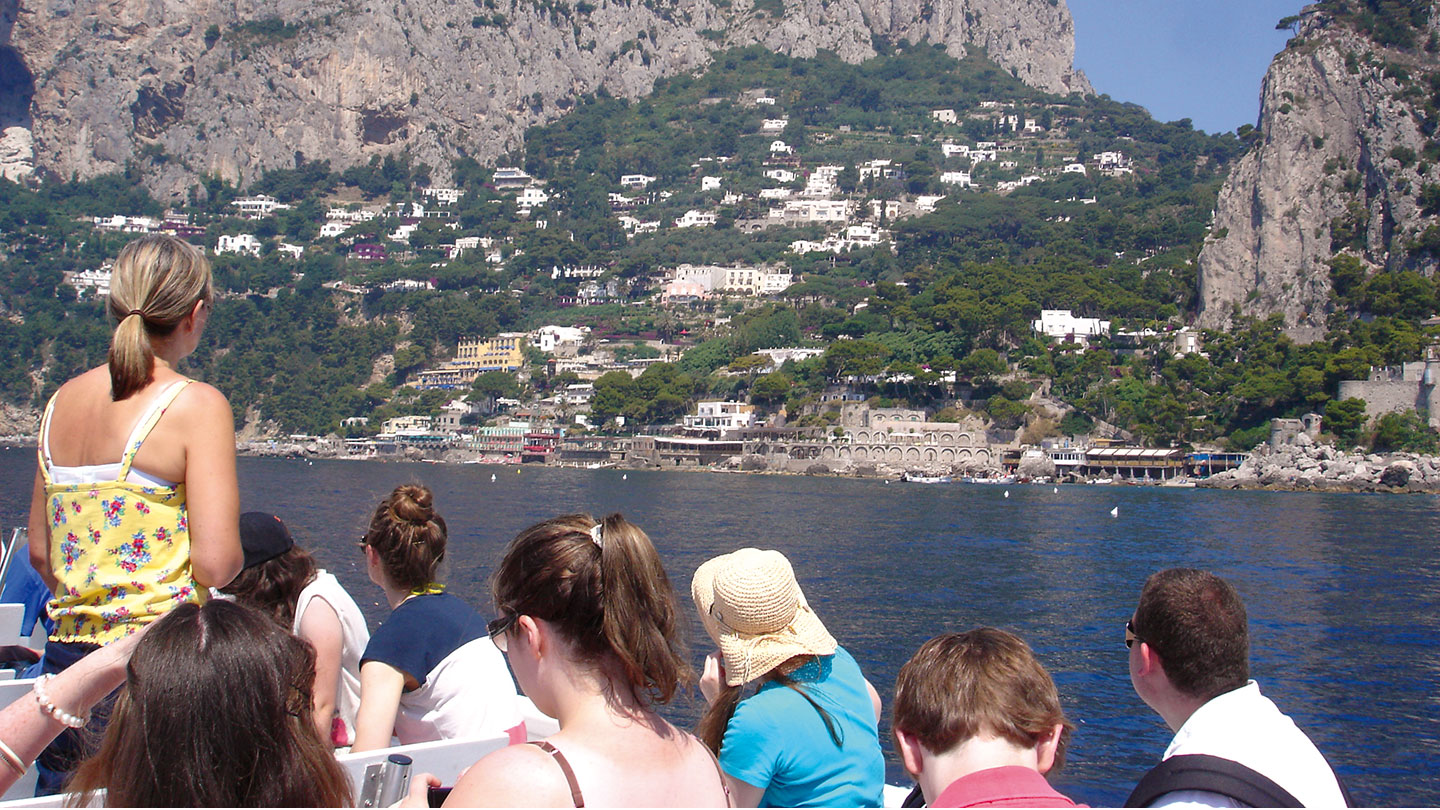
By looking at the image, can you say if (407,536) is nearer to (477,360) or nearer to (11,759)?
(11,759)

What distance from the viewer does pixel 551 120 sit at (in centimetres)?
13125

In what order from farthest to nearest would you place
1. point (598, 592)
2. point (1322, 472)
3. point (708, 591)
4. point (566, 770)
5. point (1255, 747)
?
point (1322, 472)
point (708, 591)
point (1255, 747)
point (598, 592)
point (566, 770)

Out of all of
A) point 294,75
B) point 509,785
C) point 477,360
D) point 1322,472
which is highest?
Result: point 294,75

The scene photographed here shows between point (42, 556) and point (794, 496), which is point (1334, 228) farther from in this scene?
point (42, 556)

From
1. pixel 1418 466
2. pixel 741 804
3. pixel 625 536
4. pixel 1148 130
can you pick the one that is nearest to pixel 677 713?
pixel 741 804

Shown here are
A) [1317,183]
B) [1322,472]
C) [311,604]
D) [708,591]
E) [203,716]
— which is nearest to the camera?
[203,716]

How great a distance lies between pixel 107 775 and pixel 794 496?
42.7 metres

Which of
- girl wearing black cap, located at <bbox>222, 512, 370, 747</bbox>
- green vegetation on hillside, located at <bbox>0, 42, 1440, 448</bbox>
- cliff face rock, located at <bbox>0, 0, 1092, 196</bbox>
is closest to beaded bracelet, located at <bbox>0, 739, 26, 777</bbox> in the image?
girl wearing black cap, located at <bbox>222, 512, 370, 747</bbox>

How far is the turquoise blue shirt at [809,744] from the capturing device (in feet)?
8.91

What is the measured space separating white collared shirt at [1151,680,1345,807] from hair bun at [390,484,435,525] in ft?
7.18

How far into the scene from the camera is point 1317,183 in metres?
59.2

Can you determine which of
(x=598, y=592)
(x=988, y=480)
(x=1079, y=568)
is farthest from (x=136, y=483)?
(x=988, y=480)

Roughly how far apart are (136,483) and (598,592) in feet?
4.06

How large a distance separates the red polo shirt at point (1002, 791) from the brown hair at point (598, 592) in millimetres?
610
